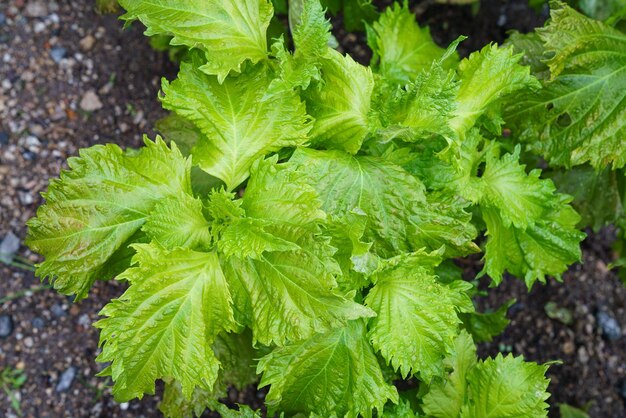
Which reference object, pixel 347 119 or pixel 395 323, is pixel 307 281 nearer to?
pixel 395 323

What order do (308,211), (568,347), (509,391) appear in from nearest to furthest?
(308,211) → (509,391) → (568,347)

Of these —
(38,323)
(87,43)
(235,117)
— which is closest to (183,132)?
(235,117)

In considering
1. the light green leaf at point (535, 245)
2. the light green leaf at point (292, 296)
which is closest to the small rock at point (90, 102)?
the light green leaf at point (292, 296)

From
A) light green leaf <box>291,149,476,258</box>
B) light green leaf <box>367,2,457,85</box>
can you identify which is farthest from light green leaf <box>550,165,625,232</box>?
light green leaf <box>291,149,476,258</box>

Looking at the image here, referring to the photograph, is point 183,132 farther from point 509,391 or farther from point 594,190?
point 594,190

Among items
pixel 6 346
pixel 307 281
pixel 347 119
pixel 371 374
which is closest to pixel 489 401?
pixel 371 374

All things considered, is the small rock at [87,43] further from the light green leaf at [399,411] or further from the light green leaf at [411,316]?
the light green leaf at [399,411]

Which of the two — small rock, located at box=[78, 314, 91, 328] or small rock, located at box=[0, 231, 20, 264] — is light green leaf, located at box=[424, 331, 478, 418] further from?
small rock, located at box=[0, 231, 20, 264]
